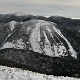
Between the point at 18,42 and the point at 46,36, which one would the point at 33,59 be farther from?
the point at 46,36

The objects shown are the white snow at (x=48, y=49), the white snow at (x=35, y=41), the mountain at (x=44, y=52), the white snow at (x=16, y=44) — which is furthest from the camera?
the white snow at (x=16, y=44)

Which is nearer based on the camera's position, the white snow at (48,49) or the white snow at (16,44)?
the white snow at (48,49)

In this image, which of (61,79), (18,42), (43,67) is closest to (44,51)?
(18,42)

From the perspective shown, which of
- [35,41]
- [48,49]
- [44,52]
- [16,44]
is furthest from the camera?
[35,41]

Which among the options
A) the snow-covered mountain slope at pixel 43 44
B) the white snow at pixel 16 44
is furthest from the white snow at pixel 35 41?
→ the white snow at pixel 16 44

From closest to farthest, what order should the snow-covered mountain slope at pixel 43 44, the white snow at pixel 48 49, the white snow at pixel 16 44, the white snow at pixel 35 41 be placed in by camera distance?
the white snow at pixel 48 49 → the snow-covered mountain slope at pixel 43 44 → the white snow at pixel 35 41 → the white snow at pixel 16 44

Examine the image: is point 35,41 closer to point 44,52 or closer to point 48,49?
point 48,49

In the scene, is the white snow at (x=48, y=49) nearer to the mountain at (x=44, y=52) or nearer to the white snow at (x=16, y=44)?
the mountain at (x=44, y=52)

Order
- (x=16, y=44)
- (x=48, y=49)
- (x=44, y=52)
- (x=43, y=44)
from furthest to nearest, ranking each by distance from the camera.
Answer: (x=43, y=44) → (x=16, y=44) → (x=48, y=49) → (x=44, y=52)

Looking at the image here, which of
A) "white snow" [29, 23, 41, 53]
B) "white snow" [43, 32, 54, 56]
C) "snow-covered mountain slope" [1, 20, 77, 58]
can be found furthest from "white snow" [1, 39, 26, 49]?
"white snow" [43, 32, 54, 56]

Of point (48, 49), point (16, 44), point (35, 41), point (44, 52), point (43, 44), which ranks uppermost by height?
point (35, 41)

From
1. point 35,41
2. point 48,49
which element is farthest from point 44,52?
point 35,41
